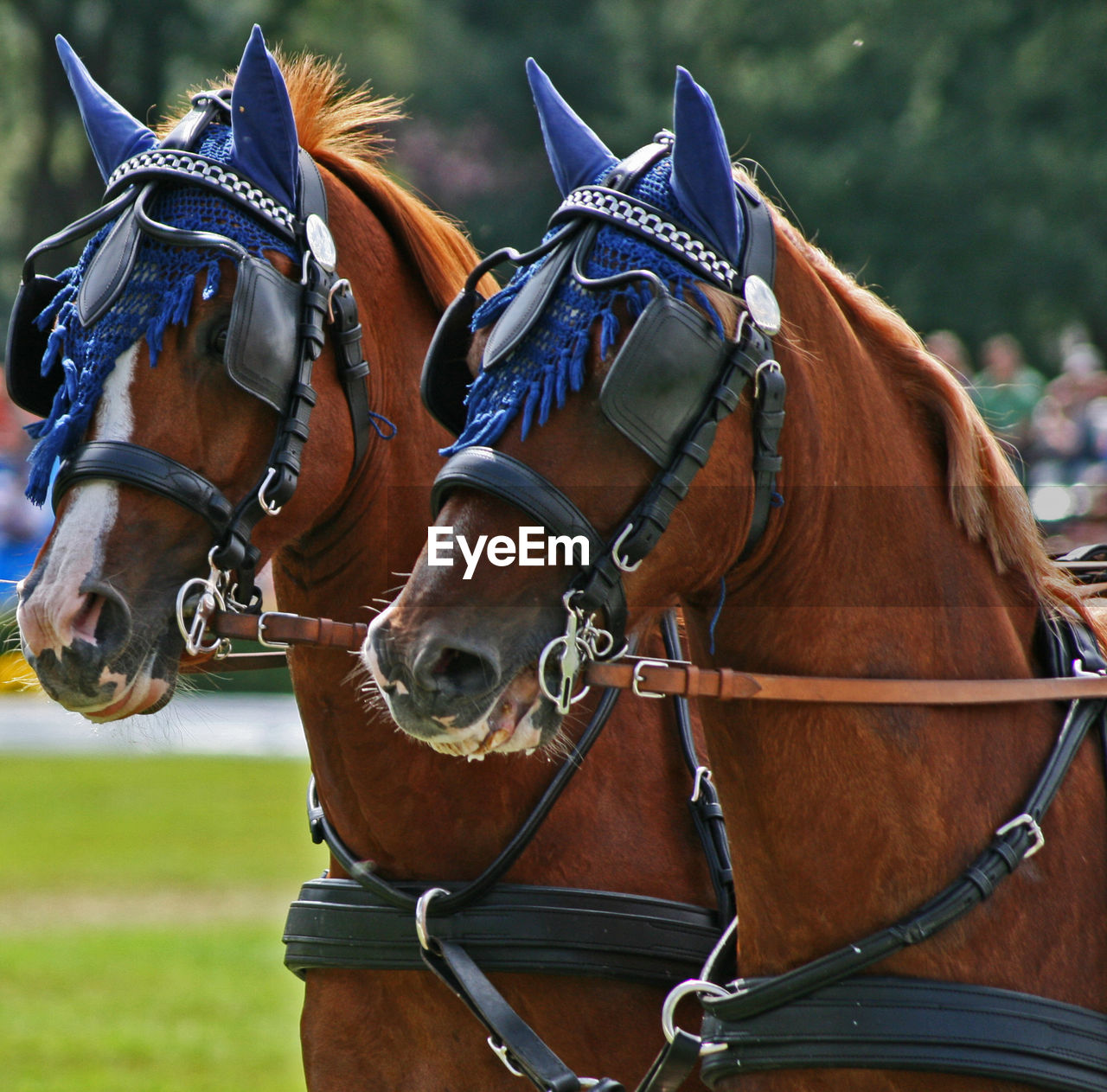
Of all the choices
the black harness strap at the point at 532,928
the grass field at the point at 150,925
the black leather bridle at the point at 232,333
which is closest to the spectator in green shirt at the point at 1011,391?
the grass field at the point at 150,925

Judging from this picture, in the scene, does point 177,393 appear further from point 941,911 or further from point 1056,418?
point 1056,418

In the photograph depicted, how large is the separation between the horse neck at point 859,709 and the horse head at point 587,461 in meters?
0.12

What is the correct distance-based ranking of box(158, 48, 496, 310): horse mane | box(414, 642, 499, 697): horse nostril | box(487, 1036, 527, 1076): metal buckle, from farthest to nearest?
box(158, 48, 496, 310): horse mane
box(487, 1036, 527, 1076): metal buckle
box(414, 642, 499, 697): horse nostril

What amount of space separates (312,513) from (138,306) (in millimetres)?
457

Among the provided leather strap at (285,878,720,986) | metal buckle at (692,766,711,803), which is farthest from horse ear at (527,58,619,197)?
leather strap at (285,878,720,986)

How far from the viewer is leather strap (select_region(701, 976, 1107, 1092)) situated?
217 cm

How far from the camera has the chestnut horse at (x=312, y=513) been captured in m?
2.54

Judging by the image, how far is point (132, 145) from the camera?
114 inches

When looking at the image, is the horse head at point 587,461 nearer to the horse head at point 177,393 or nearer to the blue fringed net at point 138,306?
the horse head at point 177,393

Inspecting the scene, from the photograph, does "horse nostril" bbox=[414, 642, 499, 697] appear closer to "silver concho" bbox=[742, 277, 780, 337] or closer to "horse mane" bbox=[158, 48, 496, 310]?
"silver concho" bbox=[742, 277, 780, 337]

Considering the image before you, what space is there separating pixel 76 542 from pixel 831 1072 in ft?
4.55

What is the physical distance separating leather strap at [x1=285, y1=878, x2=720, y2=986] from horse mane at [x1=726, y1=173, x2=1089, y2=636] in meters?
0.86

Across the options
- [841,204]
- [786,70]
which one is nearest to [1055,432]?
[841,204]

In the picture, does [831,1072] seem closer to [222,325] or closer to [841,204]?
[222,325]
